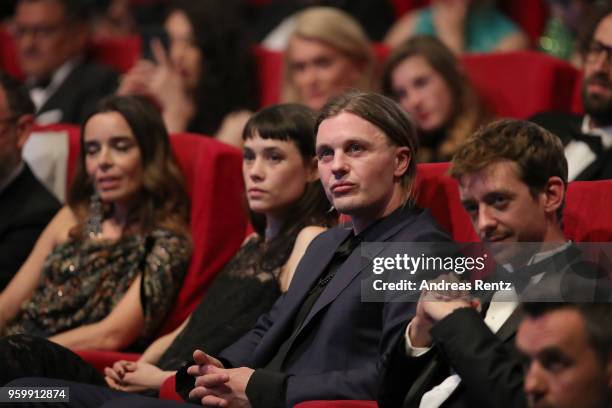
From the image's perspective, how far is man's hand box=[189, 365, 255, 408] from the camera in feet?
7.82

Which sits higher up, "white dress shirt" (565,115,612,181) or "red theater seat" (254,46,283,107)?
"red theater seat" (254,46,283,107)

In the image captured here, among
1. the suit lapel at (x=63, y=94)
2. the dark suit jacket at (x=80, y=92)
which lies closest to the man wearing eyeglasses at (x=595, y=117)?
the dark suit jacket at (x=80, y=92)

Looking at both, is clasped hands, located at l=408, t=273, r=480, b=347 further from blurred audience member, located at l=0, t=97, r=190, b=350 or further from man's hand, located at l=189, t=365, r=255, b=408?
blurred audience member, located at l=0, t=97, r=190, b=350

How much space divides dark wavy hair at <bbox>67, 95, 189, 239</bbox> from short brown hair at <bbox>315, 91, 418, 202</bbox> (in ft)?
2.85

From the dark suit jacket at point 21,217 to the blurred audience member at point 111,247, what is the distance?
0.08 metres

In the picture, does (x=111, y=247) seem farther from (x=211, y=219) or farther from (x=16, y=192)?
(x=16, y=192)

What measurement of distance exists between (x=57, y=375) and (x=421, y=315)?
0.97m

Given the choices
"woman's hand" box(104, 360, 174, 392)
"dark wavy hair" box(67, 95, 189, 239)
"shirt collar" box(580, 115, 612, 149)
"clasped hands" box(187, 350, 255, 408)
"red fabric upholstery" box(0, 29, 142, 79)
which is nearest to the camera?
"clasped hands" box(187, 350, 255, 408)

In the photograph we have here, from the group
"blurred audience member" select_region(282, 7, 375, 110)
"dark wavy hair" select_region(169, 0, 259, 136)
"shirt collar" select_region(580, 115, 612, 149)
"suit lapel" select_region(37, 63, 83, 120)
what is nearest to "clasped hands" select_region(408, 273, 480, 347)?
"shirt collar" select_region(580, 115, 612, 149)

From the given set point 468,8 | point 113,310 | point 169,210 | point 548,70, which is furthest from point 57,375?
point 468,8

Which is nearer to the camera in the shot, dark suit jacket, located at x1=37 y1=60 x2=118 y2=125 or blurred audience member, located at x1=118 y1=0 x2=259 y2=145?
blurred audience member, located at x1=118 y1=0 x2=259 y2=145

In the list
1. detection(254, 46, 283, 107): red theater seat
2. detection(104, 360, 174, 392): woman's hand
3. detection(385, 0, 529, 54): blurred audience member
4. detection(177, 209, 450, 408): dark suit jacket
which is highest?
detection(385, 0, 529, 54): blurred audience member

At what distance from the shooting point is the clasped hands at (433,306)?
2025mm

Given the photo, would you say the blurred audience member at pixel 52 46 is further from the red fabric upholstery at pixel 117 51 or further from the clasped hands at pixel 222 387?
the clasped hands at pixel 222 387
